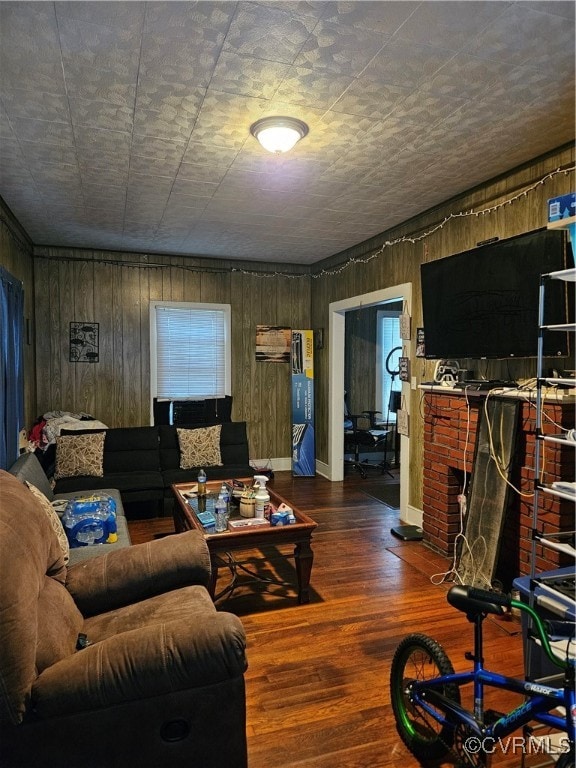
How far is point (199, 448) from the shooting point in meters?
4.99

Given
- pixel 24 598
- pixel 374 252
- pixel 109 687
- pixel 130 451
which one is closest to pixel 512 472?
pixel 109 687

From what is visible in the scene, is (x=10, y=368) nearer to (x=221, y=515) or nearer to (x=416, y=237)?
(x=221, y=515)

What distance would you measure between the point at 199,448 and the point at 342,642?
9.00ft

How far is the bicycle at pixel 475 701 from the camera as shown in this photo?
1.45 meters

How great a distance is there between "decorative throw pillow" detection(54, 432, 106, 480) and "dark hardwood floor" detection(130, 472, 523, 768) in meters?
0.70

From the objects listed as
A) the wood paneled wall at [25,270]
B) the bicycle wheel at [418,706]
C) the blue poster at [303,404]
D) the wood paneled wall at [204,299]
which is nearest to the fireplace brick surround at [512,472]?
the wood paneled wall at [204,299]

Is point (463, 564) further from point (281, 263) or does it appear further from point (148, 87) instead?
point (281, 263)

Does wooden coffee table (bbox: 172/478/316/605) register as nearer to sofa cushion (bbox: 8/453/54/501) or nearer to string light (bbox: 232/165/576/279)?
sofa cushion (bbox: 8/453/54/501)

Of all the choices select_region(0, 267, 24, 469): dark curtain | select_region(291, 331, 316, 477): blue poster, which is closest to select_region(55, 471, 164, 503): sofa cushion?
select_region(0, 267, 24, 469): dark curtain

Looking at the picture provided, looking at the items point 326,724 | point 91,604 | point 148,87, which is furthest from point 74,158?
point 326,724

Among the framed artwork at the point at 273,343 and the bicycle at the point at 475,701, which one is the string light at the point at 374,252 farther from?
the bicycle at the point at 475,701

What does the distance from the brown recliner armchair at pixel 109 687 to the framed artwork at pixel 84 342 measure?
4433 mm

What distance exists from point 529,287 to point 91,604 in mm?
2843

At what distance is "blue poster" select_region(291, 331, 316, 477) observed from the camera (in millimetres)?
6500
